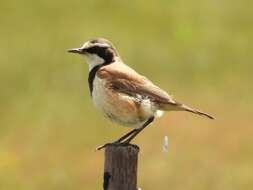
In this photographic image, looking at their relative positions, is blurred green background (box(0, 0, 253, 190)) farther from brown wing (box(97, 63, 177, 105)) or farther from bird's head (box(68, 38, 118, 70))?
brown wing (box(97, 63, 177, 105))

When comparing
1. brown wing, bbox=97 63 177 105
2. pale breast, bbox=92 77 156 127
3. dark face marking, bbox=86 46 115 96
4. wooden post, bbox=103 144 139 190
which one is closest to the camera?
wooden post, bbox=103 144 139 190

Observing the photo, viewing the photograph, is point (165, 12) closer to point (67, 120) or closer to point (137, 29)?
point (137, 29)

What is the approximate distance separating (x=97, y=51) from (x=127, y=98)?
48 centimetres

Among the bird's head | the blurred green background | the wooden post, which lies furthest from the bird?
the blurred green background

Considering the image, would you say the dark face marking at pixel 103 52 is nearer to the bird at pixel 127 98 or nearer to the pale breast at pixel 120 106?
the bird at pixel 127 98

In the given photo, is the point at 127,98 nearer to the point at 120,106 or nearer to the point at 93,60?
the point at 120,106

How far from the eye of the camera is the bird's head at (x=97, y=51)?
1052 centimetres

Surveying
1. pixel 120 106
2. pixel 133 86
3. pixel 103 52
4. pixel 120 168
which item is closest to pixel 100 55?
pixel 103 52

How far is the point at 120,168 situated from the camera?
8898mm

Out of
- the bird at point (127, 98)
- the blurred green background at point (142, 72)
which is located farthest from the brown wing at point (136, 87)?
the blurred green background at point (142, 72)

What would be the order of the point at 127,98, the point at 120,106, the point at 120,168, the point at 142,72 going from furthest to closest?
the point at 142,72 < the point at 127,98 < the point at 120,106 < the point at 120,168

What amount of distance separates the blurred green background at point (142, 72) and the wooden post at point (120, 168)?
21.6 ft

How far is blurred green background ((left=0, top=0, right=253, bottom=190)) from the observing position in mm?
16281

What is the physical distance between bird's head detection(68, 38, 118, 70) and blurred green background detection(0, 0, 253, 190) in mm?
5057
